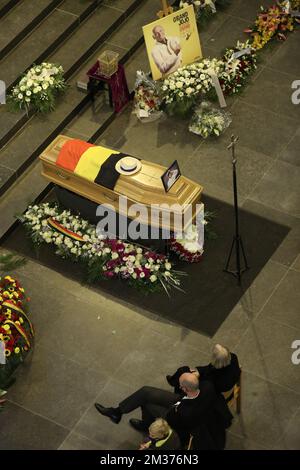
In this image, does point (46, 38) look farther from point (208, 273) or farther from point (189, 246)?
point (208, 273)

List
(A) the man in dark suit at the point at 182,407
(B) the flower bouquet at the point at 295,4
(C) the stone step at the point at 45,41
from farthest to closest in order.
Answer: (B) the flower bouquet at the point at 295,4, (C) the stone step at the point at 45,41, (A) the man in dark suit at the point at 182,407

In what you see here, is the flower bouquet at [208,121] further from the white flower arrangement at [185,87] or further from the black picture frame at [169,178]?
the black picture frame at [169,178]

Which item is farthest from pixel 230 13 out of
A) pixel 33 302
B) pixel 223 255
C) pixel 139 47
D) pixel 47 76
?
pixel 33 302

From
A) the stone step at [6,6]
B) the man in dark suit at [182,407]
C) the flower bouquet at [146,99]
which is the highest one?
the stone step at [6,6]

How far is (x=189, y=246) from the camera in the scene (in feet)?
36.8

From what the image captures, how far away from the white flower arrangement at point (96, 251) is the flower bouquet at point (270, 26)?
3815mm

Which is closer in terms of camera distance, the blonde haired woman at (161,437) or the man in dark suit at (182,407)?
the blonde haired woman at (161,437)

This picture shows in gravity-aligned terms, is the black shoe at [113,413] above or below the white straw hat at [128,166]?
below

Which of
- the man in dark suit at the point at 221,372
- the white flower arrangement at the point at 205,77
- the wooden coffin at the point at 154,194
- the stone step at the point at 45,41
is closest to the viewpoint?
the man in dark suit at the point at 221,372

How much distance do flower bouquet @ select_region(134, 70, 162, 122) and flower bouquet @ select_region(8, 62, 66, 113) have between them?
947mm

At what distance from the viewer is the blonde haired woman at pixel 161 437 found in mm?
9016

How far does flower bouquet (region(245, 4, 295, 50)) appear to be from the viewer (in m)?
13.8

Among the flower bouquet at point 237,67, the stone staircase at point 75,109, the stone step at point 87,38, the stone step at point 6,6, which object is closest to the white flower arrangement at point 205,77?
the flower bouquet at point 237,67

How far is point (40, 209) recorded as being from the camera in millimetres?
11766
